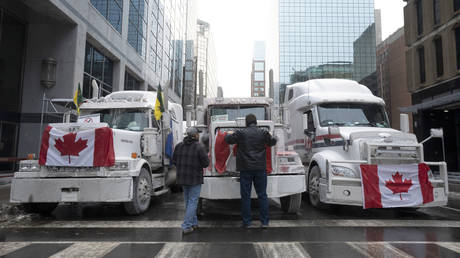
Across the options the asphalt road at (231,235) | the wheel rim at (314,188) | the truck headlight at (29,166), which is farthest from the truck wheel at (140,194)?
the wheel rim at (314,188)

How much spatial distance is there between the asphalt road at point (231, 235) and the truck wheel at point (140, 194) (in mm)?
182

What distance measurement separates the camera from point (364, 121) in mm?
7855

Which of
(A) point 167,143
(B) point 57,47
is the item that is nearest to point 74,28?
(B) point 57,47

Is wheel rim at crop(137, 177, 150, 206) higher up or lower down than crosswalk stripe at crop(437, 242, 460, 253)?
higher up

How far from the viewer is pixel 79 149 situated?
604cm

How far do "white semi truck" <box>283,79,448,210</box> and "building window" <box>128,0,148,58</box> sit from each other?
18284mm

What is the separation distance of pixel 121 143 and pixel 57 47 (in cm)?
1121

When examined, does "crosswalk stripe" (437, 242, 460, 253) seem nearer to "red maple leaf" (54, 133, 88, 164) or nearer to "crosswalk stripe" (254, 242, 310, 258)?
"crosswalk stripe" (254, 242, 310, 258)

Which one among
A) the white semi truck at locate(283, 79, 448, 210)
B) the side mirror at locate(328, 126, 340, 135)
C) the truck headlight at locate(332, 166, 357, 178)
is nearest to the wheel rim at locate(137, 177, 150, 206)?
the white semi truck at locate(283, 79, 448, 210)

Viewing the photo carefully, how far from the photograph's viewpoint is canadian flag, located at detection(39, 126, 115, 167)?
19.6 feet

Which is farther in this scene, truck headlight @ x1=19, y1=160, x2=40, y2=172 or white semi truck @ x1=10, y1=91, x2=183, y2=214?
truck headlight @ x1=19, y1=160, x2=40, y2=172

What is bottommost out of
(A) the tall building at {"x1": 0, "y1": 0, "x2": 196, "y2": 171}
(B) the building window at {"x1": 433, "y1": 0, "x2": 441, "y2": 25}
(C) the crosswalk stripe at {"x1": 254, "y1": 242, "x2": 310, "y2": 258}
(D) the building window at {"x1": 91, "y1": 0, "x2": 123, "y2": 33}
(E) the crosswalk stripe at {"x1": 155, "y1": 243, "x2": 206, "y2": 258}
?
(E) the crosswalk stripe at {"x1": 155, "y1": 243, "x2": 206, "y2": 258}

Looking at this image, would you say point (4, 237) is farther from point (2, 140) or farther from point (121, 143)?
point (2, 140)

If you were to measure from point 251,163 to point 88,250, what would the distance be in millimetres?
2788
